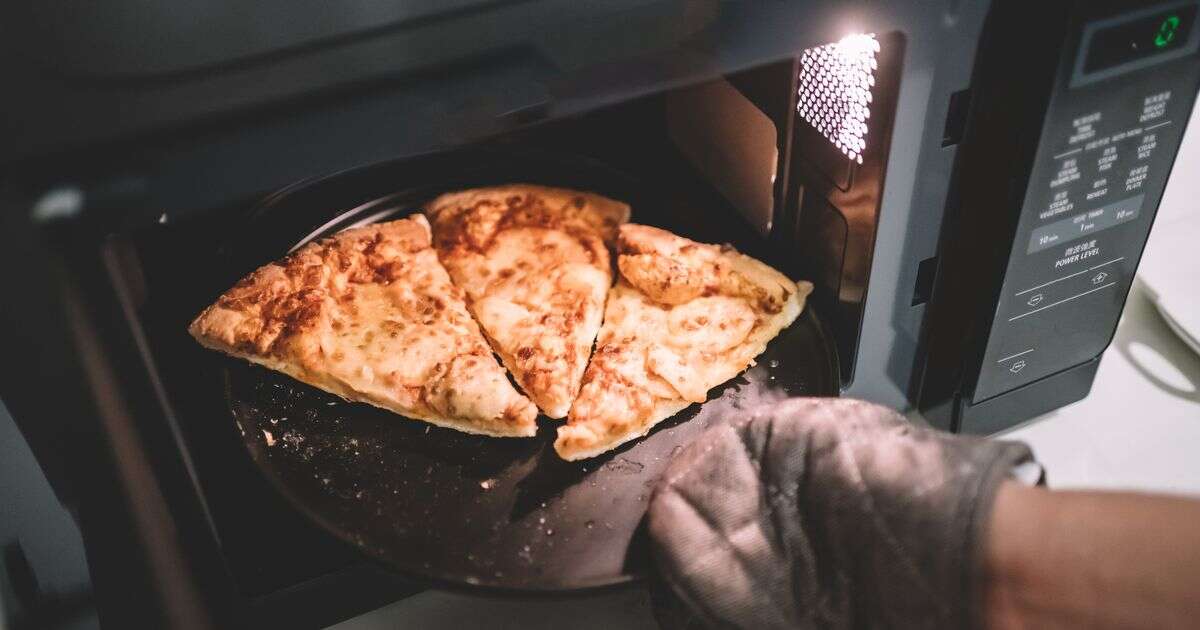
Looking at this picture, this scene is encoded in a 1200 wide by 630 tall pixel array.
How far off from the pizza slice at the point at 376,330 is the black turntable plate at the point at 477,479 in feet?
0.08

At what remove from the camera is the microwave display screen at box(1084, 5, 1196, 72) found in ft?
2.35

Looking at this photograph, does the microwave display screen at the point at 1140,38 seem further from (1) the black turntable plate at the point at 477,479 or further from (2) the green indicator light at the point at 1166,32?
(1) the black turntable plate at the point at 477,479

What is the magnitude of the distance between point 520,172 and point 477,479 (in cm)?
45

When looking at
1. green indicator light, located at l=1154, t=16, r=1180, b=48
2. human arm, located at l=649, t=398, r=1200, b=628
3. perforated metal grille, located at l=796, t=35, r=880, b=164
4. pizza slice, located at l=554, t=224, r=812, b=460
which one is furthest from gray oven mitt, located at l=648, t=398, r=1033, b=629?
green indicator light, located at l=1154, t=16, r=1180, b=48

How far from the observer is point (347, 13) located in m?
0.58

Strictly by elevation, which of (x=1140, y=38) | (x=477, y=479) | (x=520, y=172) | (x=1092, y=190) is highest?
(x=1140, y=38)

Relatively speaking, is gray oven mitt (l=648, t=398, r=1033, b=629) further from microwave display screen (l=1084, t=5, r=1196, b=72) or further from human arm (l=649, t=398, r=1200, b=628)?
microwave display screen (l=1084, t=5, r=1196, b=72)

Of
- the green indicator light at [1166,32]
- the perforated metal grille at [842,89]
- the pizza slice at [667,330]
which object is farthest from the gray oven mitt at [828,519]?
the green indicator light at [1166,32]

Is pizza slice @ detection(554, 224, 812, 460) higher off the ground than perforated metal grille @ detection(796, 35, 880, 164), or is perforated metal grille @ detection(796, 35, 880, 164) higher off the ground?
perforated metal grille @ detection(796, 35, 880, 164)

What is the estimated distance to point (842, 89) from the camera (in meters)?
0.80

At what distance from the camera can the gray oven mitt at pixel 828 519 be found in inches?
24.9

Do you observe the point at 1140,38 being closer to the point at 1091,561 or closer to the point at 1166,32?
the point at 1166,32

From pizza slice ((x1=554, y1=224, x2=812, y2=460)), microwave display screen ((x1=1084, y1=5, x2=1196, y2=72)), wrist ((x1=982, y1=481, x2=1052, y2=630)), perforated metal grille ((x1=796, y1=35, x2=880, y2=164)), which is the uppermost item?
microwave display screen ((x1=1084, y1=5, x2=1196, y2=72))

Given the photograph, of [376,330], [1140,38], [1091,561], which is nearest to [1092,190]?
[1140,38]
